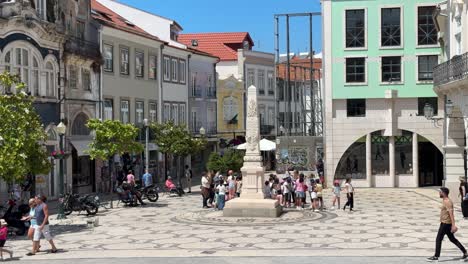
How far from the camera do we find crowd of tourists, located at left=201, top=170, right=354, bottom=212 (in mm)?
28281

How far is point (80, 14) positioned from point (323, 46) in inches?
551

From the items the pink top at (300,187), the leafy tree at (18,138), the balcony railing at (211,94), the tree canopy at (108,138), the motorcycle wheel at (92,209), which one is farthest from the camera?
the balcony railing at (211,94)

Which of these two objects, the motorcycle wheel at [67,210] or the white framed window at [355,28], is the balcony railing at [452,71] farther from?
the motorcycle wheel at [67,210]

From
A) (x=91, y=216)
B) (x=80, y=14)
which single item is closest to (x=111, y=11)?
(x=80, y=14)

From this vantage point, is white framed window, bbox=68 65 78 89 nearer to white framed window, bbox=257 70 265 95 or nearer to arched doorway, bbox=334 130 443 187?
arched doorway, bbox=334 130 443 187

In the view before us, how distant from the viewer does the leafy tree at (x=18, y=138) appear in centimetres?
2139

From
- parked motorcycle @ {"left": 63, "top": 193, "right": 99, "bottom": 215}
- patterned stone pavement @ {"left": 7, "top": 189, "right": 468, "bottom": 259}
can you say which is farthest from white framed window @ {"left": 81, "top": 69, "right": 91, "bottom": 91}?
parked motorcycle @ {"left": 63, "top": 193, "right": 99, "bottom": 215}

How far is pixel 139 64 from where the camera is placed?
45.2 m

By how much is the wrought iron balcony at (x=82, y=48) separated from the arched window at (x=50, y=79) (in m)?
1.59

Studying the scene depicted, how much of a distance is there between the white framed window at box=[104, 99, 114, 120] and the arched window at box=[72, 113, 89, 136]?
83.4 inches

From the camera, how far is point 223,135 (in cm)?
6162

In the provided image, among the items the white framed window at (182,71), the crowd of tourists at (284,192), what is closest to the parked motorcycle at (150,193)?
the crowd of tourists at (284,192)

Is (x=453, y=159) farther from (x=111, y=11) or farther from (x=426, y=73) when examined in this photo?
(x=111, y=11)

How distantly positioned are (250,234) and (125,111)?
23229 millimetres
